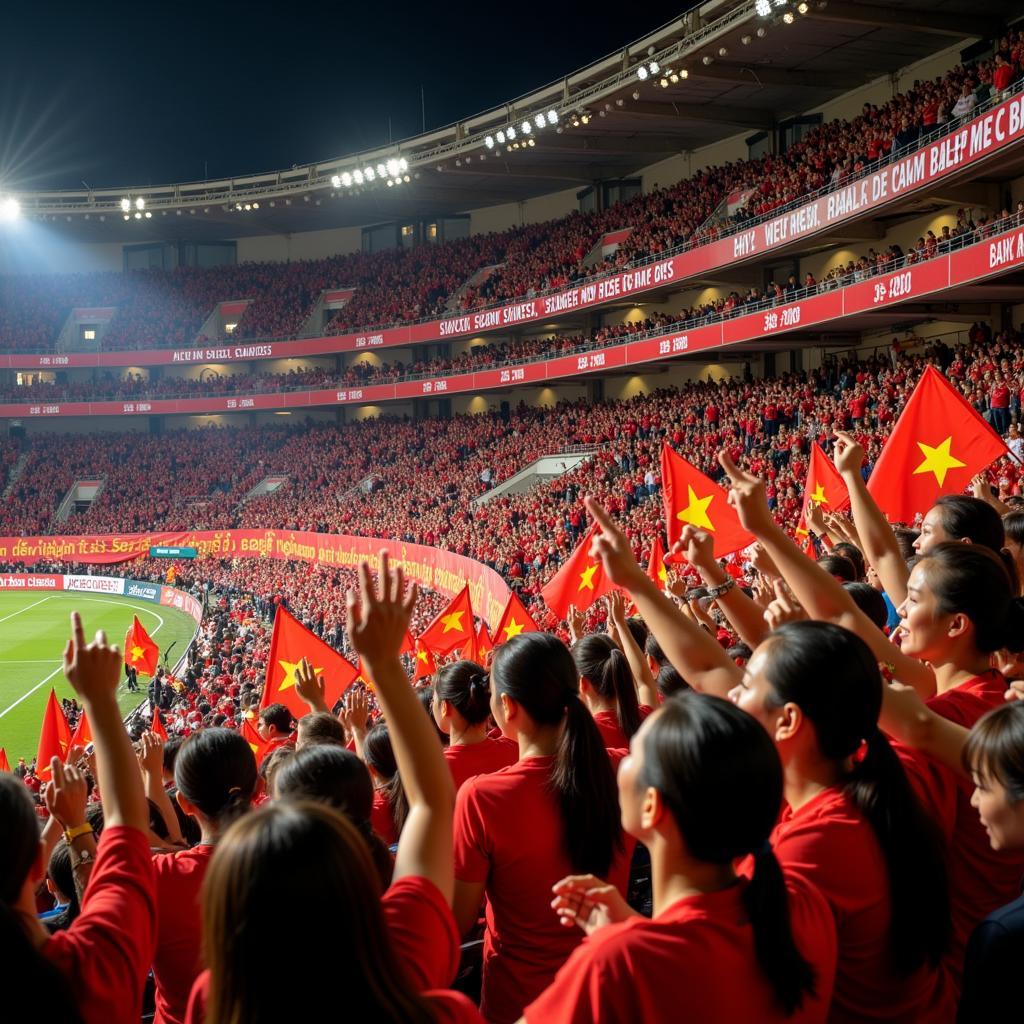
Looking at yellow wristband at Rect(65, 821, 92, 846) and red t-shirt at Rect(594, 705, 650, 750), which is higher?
yellow wristband at Rect(65, 821, 92, 846)

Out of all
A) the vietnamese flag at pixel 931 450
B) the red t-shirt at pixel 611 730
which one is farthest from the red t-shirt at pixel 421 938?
the vietnamese flag at pixel 931 450

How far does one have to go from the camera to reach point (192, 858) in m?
3.23

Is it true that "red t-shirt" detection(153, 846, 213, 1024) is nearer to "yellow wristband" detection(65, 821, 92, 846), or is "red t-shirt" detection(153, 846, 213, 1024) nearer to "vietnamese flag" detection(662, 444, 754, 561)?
"yellow wristband" detection(65, 821, 92, 846)

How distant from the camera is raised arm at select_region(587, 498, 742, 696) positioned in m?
3.10

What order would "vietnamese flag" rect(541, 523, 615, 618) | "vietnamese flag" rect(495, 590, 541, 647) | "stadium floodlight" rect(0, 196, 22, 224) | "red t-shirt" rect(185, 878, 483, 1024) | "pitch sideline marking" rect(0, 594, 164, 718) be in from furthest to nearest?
"stadium floodlight" rect(0, 196, 22, 224)
"pitch sideline marking" rect(0, 594, 164, 718)
"vietnamese flag" rect(541, 523, 615, 618)
"vietnamese flag" rect(495, 590, 541, 647)
"red t-shirt" rect(185, 878, 483, 1024)

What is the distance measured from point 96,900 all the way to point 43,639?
120ft

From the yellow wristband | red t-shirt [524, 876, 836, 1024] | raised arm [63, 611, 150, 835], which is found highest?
raised arm [63, 611, 150, 835]

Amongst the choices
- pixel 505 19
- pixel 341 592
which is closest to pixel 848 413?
pixel 341 592

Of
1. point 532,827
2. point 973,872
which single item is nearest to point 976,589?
point 973,872

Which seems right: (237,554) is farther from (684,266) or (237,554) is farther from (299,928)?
(299,928)

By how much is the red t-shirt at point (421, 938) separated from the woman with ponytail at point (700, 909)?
243 mm

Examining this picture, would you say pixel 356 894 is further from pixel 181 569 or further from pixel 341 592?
pixel 181 569

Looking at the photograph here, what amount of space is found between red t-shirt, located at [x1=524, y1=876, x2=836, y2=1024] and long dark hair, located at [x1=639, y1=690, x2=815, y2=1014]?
0.06m

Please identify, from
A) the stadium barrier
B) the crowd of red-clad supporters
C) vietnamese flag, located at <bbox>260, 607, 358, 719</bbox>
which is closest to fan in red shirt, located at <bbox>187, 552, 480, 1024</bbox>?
vietnamese flag, located at <bbox>260, 607, 358, 719</bbox>
